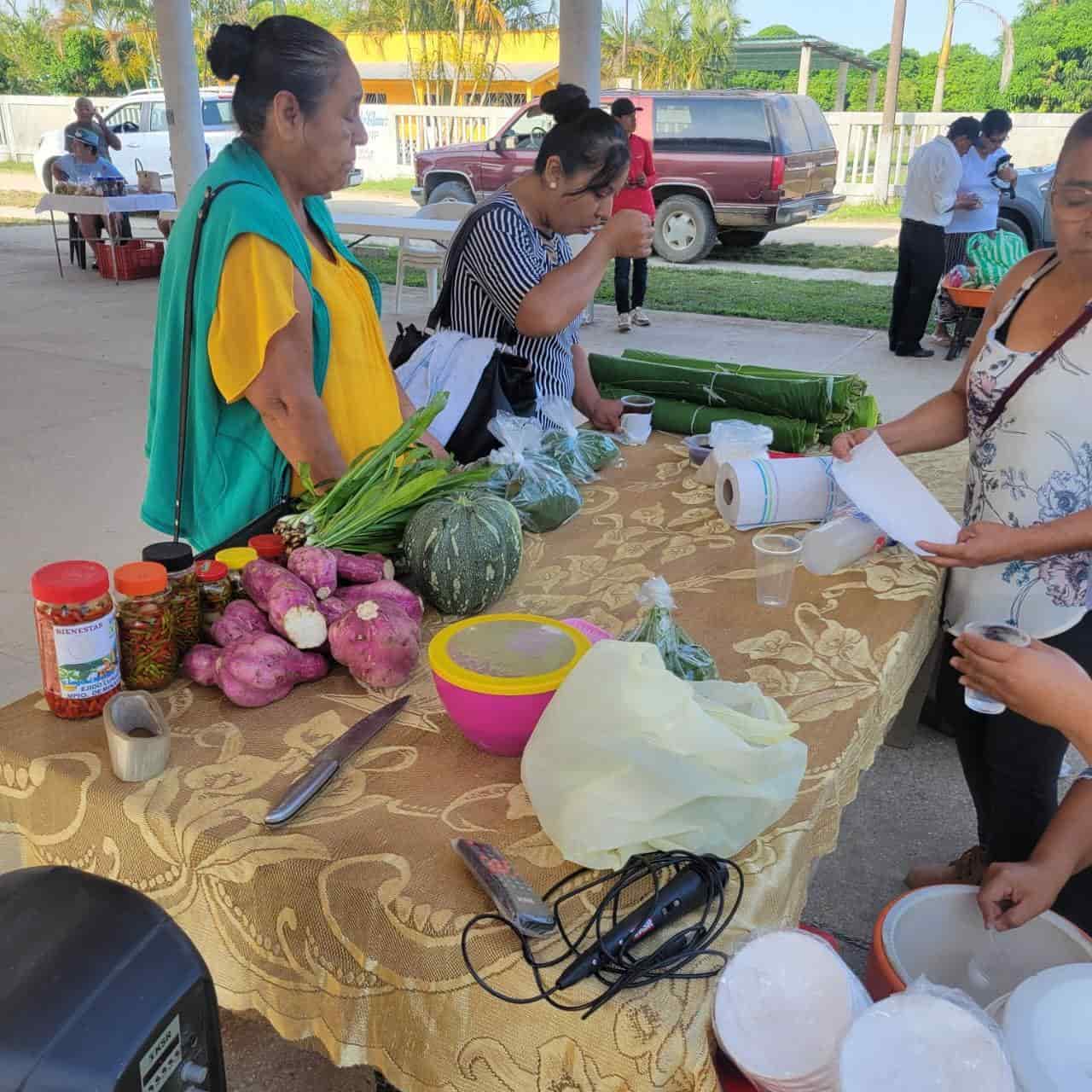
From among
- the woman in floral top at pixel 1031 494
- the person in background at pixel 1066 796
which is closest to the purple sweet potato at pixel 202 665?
the person in background at pixel 1066 796

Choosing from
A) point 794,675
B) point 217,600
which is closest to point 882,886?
point 794,675

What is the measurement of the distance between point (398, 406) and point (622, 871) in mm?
1472

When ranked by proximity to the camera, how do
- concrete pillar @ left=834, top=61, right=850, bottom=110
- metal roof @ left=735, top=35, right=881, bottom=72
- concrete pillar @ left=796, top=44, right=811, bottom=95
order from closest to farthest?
concrete pillar @ left=796, top=44, right=811, bottom=95 < concrete pillar @ left=834, top=61, right=850, bottom=110 < metal roof @ left=735, top=35, right=881, bottom=72

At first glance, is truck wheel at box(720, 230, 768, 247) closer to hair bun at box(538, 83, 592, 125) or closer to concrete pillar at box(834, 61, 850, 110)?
hair bun at box(538, 83, 592, 125)

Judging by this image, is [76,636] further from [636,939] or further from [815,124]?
[815,124]

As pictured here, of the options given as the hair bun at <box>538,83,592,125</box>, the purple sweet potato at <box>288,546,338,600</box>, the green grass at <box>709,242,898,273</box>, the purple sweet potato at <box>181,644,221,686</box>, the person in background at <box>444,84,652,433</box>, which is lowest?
the green grass at <box>709,242,898,273</box>

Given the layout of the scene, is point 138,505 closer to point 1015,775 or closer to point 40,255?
point 1015,775

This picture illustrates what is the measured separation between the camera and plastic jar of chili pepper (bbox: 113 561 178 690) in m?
1.37

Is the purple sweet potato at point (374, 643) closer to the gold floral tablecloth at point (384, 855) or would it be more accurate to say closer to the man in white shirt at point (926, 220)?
the gold floral tablecloth at point (384, 855)

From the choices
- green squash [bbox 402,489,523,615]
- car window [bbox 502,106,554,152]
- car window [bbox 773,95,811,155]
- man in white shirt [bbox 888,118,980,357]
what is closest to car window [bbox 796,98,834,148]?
car window [bbox 773,95,811,155]

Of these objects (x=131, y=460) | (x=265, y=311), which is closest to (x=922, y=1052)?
(x=265, y=311)

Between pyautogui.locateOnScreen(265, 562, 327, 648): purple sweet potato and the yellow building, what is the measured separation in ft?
96.2

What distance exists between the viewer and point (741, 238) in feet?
46.7

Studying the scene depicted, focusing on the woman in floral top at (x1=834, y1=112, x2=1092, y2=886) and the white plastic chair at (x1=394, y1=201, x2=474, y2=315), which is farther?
the white plastic chair at (x1=394, y1=201, x2=474, y2=315)
